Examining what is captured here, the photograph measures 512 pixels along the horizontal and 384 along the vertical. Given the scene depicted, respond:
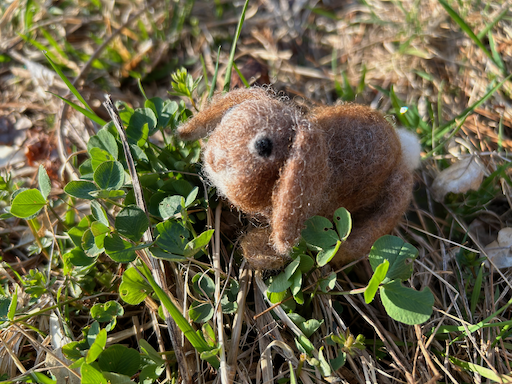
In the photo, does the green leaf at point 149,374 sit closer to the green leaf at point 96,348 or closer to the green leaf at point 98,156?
the green leaf at point 96,348

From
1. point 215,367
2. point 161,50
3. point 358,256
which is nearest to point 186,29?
point 161,50

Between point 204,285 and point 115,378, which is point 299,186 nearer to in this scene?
point 204,285

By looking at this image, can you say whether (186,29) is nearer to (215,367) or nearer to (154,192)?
(154,192)

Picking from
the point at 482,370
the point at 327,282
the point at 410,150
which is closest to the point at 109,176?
the point at 327,282

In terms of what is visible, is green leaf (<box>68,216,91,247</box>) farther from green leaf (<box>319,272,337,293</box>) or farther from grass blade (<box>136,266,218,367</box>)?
green leaf (<box>319,272,337,293</box>)

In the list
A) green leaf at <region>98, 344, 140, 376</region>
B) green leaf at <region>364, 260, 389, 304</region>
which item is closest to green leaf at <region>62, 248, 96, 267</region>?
green leaf at <region>98, 344, 140, 376</region>

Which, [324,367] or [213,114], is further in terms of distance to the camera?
[213,114]

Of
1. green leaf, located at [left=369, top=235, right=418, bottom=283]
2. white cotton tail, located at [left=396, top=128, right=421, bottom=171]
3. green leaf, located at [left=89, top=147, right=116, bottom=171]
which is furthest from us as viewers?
white cotton tail, located at [left=396, top=128, right=421, bottom=171]
